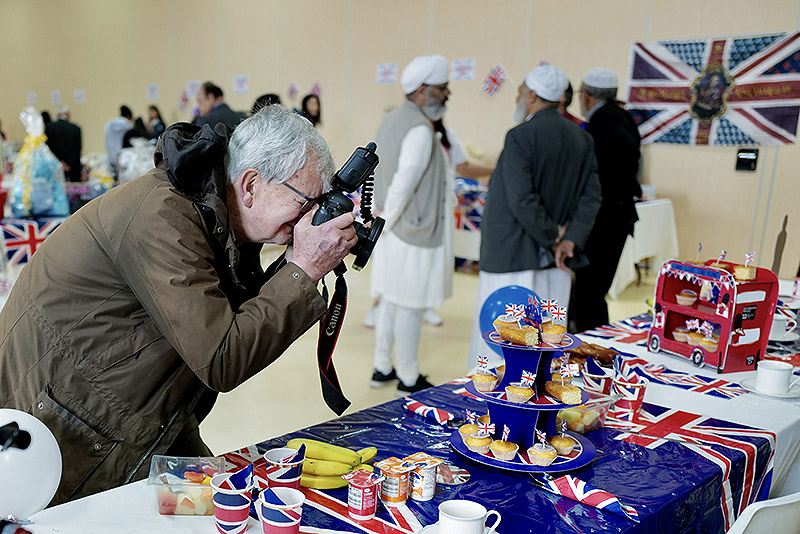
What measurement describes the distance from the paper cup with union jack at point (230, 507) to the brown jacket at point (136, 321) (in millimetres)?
218

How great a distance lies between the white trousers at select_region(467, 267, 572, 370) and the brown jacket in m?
1.89

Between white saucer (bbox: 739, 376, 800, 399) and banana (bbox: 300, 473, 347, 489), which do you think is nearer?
banana (bbox: 300, 473, 347, 489)

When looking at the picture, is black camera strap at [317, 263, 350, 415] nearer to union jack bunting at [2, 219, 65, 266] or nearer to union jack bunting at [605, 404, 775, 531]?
union jack bunting at [605, 404, 775, 531]

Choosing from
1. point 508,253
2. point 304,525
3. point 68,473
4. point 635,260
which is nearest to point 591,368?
point 304,525

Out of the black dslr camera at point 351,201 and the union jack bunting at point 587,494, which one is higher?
the black dslr camera at point 351,201

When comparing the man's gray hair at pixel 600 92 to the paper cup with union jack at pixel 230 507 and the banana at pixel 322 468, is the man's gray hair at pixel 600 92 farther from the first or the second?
the paper cup with union jack at pixel 230 507

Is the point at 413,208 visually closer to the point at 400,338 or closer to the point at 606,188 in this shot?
the point at 400,338

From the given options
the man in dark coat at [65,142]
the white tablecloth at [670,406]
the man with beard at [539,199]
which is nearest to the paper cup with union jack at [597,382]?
the white tablecloth at [670,406]

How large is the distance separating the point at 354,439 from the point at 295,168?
55 centimetres

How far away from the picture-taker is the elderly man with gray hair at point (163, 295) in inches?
45.7

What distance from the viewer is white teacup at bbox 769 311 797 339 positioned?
2262mm

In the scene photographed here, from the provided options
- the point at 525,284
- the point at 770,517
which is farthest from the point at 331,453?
the point at 525,284

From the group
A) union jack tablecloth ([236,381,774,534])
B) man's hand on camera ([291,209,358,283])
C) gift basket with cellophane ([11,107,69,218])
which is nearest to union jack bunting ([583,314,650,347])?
union jack tablecloth ([236,381,774,534])

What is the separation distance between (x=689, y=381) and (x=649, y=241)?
4.16 meters
